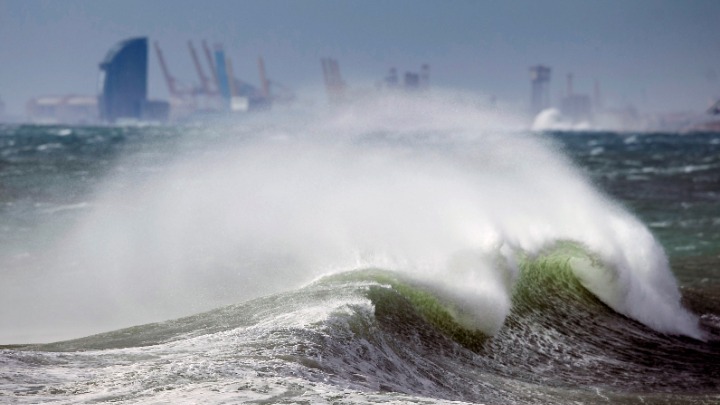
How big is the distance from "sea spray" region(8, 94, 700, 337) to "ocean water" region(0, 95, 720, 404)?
0.18 feet

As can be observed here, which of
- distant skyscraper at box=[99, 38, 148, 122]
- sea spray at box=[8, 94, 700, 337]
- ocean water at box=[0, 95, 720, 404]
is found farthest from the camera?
distant skyscraper at box=[99, 38, 148, 122]

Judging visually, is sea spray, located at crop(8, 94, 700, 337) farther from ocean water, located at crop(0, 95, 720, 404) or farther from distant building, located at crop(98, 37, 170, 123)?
distant building, located at crop(98, 37, 170, 123)

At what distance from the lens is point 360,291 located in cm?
998

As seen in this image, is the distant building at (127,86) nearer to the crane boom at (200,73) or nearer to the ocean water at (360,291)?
the crane boom at (200,73)

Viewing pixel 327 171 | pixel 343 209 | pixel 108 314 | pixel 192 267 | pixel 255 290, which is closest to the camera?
pixel 108 314

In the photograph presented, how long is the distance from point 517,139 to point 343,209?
325 inches

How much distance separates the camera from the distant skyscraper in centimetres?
17312

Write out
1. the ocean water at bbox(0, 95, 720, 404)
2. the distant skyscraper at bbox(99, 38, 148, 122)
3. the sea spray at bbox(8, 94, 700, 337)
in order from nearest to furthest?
1. the ocean water at bbox(0, 95, 720, 404)
2. the sea spray at bbox(8, 94, 700, 337)
3. the distant skyscraper at bbox(99, 38, 148, 122)

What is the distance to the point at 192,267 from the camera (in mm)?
14711

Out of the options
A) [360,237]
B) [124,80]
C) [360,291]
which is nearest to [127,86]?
[124,80]

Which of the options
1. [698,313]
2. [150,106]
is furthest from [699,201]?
[150,106]

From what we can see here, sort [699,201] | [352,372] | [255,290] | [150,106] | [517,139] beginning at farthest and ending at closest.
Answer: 1. [150,106]
2. [699,201]
3. [517,139]
4. [255,290]
5. [352,372]

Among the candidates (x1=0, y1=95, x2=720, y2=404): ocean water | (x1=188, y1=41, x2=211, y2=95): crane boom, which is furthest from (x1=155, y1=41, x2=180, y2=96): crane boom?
(x1=0, y1=95, x2=720, y2=404): ocean water

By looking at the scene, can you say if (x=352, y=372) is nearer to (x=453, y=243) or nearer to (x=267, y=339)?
(x=267, y=339)
